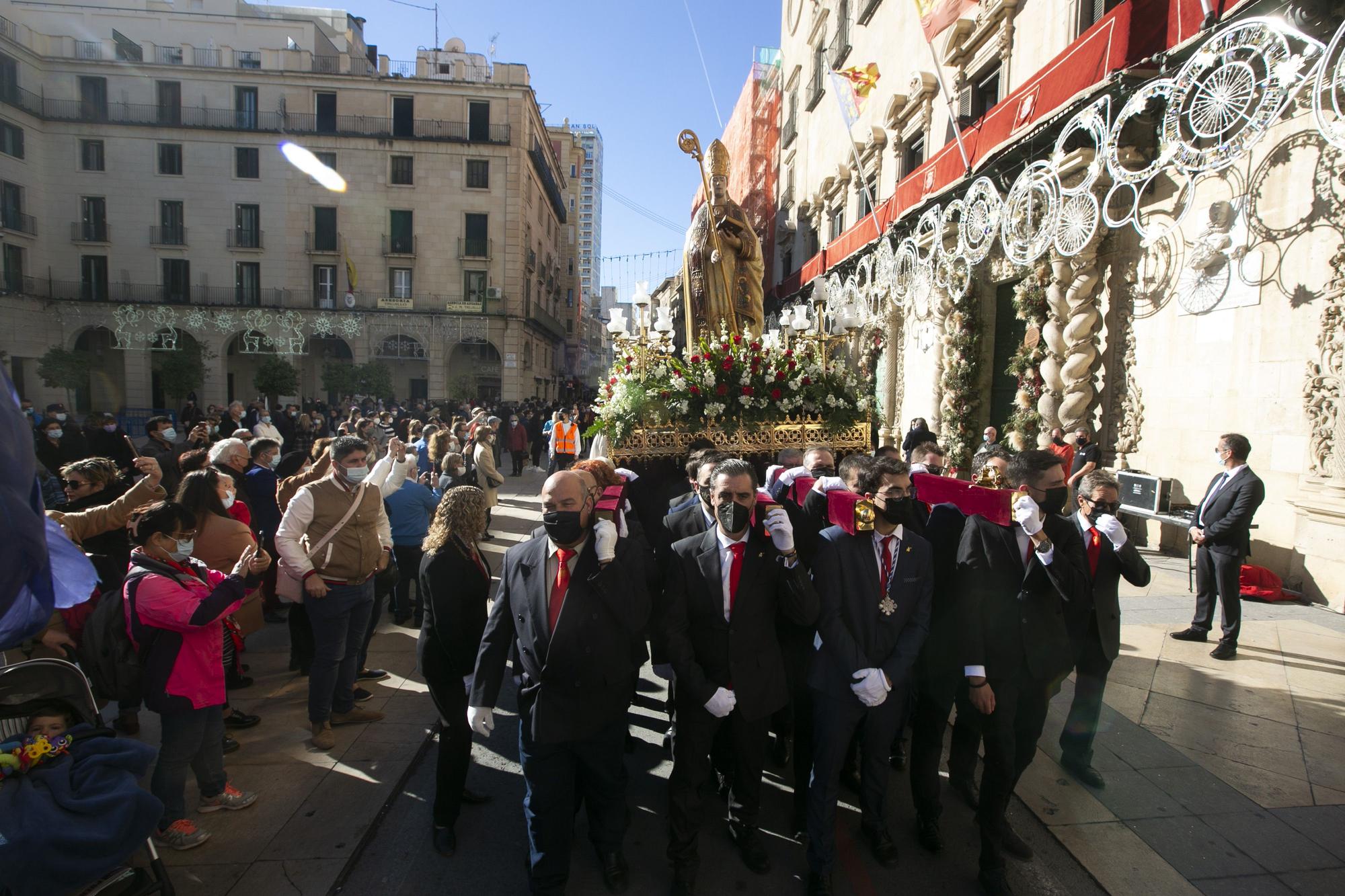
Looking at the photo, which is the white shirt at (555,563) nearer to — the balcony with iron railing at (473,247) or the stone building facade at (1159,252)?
the stone building facade at (1159,252)

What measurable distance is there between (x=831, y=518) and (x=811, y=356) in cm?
343

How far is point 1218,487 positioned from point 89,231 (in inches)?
1748

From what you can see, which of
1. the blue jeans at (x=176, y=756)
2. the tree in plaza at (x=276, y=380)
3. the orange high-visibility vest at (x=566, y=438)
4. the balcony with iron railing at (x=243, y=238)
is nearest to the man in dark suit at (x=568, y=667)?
the blue jeans at (x=176, y=756)

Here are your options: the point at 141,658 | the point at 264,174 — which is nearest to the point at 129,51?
the point at 264,174

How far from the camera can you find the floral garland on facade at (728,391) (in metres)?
5.93

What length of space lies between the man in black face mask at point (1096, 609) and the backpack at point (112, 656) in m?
4.67

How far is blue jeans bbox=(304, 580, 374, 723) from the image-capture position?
4.06m

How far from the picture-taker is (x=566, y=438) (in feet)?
45.2

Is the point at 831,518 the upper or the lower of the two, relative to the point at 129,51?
lower

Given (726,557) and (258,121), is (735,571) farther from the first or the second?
(258,121)

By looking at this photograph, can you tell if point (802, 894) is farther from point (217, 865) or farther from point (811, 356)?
point (811, 356)

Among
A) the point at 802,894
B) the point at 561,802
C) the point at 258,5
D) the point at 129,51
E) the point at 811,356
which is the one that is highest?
the point at 258,5

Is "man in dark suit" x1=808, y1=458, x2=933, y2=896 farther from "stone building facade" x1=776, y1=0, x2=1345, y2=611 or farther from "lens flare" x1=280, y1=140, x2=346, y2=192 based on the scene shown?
"lens flare" x1=280, y1=140, x2=346, y2=192

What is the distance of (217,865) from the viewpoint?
3096mm
